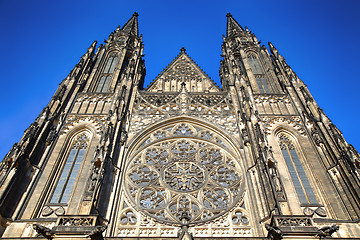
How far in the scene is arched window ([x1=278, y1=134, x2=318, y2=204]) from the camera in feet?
43.4

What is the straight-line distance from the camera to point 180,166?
14.5m

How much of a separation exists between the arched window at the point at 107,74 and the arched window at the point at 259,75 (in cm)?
Answer: 958

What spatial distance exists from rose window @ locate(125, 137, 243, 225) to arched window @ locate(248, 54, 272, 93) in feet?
21.4

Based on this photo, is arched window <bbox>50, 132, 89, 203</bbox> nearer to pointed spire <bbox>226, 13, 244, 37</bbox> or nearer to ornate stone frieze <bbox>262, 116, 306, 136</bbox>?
ornate stone frieze <bbox>262, 116, 306, 136</bbox>

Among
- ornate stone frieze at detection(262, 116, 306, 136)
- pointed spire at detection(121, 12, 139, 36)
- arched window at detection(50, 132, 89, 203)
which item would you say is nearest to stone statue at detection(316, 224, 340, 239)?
ornate stone frieze at detection(262, 116, 306, 136)

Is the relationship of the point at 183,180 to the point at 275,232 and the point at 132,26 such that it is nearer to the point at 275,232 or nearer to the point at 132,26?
the point at 275,232

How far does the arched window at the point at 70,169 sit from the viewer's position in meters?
13.0

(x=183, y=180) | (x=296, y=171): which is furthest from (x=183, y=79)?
(x=296, y=171)

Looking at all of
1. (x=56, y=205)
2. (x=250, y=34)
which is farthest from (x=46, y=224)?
(x=250, y=34)

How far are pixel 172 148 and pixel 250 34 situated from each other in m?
16.1

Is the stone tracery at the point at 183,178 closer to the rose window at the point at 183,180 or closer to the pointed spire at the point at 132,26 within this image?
the rose window at the point at 183,180

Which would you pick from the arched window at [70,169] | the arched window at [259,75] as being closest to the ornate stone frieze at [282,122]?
the arched window at [259,75]

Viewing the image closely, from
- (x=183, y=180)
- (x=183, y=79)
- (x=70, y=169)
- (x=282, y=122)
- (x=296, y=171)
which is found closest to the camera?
(x=183, y=180)

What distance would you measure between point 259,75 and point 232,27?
10544 millimetres
